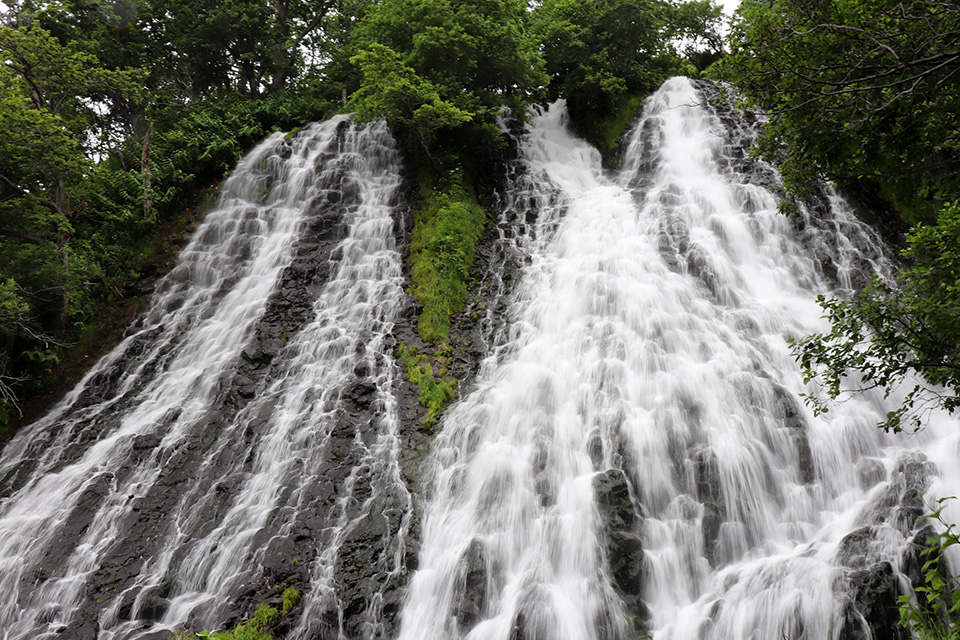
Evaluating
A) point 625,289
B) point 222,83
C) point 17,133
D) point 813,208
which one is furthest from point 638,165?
point 222,83

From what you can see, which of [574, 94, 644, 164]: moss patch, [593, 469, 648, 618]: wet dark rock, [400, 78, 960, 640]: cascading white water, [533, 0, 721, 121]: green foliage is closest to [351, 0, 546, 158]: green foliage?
[533, 0, 721, 121]: green foliage

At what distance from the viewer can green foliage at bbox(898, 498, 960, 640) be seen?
302cm

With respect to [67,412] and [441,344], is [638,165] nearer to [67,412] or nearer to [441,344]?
[441,344]

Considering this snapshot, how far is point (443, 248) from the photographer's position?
43.1 feet

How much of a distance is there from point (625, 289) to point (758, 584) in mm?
6723

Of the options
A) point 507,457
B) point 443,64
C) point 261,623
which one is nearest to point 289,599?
point 261,623

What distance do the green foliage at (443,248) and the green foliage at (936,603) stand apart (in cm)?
886

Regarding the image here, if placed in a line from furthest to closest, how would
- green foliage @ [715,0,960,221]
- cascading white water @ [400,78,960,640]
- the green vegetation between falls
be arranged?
the green vegetation between falls
cascading white water @ [400,78,960,640]
green foliage @ [715,0,960,221]

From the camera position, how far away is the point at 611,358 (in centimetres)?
965

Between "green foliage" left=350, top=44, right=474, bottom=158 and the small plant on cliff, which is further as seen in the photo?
"green foliage" left=350, top=44, right=474, bottom=158

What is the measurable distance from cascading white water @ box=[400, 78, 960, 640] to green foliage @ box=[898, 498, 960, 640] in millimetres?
498

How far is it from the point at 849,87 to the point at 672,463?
18.9 feet

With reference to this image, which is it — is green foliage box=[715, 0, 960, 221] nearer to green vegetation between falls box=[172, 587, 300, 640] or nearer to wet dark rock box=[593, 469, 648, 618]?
wet dark rock box=[593, 469, 648, 618]

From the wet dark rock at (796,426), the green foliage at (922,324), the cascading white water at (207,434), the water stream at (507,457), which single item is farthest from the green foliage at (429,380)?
the green foliage at (922,324)
